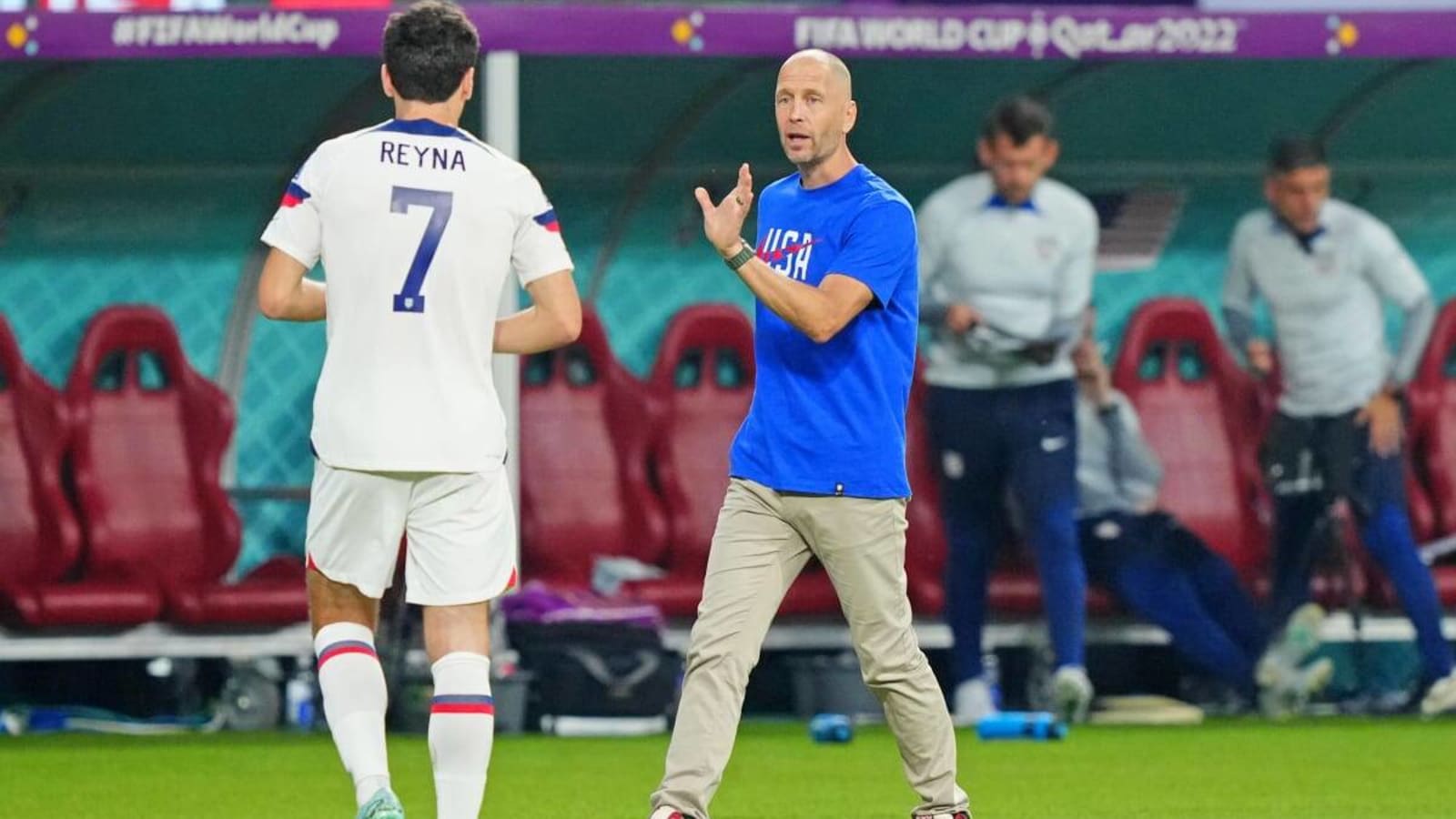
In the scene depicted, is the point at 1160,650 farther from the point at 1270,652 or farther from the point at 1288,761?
the point at 1288,761

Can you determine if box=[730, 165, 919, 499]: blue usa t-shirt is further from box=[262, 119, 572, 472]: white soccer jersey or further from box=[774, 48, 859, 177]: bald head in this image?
box=[262, 119, 572, 472]: white soccer jersey

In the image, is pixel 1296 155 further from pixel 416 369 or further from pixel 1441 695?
pixel 416 369

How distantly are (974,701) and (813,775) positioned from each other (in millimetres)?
2108

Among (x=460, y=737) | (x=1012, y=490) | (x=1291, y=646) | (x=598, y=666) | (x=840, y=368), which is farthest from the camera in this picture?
(x=1291, y=646)

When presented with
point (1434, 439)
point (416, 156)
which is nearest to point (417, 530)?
point (416, 156)

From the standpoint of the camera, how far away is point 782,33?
1133cm

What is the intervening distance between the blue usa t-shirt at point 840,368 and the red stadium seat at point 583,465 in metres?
5.97

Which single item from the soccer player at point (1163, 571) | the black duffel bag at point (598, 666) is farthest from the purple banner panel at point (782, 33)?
the black duffel bag at point (598, 666)

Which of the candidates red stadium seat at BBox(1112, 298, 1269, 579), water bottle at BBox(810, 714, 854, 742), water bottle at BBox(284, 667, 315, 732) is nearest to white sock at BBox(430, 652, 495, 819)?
water bottle at BBox(810, 714, 854, 742)

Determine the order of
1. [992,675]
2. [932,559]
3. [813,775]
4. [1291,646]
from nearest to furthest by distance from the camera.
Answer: [813,775]
[992,675]
[1291,646]
[932,559]

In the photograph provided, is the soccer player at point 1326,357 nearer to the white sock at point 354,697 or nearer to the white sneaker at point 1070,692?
the white sneaker at point 1070,692

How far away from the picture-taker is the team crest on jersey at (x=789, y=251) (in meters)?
6.64

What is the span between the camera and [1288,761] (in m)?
10.0

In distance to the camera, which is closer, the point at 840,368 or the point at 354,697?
the point at 354,697
